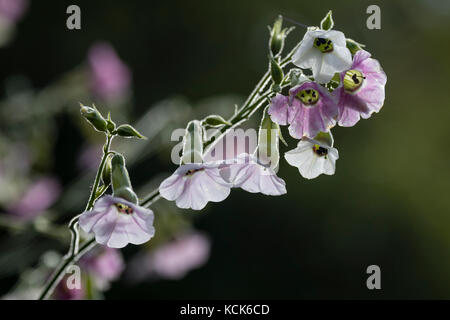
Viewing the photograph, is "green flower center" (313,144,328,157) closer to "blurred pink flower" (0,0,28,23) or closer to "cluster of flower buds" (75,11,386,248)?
"cluster of flower buds" (75,11,386,248)

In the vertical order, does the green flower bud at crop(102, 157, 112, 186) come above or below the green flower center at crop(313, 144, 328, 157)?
below

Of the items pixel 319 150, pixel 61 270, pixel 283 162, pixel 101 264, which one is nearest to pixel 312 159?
pixel 319 150

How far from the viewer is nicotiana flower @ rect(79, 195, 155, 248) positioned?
46.8 inches

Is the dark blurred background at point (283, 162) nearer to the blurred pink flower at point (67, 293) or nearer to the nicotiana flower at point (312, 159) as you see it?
the blurred pink flower at point (67, 293)

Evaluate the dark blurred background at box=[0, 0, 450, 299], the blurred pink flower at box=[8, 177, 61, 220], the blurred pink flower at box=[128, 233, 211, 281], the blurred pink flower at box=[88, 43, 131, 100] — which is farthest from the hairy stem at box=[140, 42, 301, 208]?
the dark blurred background at box=[0, 0, 450, 299]

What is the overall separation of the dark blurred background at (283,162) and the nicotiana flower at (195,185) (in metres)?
3.65

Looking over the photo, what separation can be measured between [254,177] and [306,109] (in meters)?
0.17

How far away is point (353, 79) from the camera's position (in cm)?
126

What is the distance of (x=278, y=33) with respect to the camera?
1.25 meters

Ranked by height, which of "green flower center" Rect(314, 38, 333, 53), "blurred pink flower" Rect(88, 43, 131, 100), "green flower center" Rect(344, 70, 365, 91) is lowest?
"green flower center" Rect(344, 70, 365, 91)
